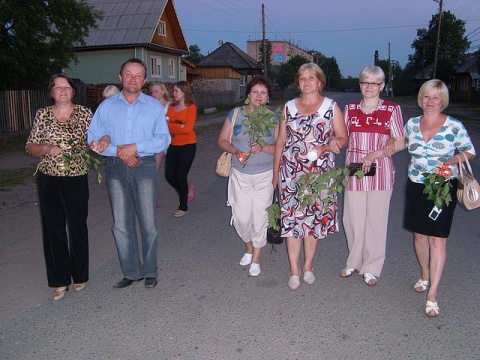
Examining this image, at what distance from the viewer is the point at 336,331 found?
383 centimetres

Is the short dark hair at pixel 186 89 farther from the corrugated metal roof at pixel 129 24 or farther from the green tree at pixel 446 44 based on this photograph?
the green tree at pixel 446 44

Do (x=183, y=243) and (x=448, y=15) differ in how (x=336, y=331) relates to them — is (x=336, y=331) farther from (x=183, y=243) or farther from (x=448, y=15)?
(x=448, y=15)

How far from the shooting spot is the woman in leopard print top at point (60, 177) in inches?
168

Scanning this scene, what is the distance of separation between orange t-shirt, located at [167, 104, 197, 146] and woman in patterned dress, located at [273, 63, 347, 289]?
2673 millimetres

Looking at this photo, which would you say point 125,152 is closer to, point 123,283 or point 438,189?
point 123,283

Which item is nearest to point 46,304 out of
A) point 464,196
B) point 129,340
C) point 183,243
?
point 129,340

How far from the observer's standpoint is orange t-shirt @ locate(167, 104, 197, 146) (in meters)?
7.05

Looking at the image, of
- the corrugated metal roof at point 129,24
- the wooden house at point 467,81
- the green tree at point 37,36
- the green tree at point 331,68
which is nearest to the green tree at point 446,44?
the wooden house at point 467,81

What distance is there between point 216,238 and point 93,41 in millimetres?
28591

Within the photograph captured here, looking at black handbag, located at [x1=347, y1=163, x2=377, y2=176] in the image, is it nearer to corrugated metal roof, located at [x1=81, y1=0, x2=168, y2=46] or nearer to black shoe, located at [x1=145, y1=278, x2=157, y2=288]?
black shoe, located at [x1=145, y1=278, x2=157, y2=288]

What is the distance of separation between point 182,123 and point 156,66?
28.4 m

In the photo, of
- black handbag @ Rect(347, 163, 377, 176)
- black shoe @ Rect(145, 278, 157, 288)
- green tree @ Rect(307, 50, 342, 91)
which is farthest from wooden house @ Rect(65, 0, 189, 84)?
green tree @ Rect(307, 50, 342, 91)

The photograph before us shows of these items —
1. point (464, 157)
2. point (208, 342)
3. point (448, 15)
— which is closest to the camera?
point (208, 342)

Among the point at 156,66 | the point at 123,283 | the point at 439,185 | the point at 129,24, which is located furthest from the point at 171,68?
the point at 439,185
